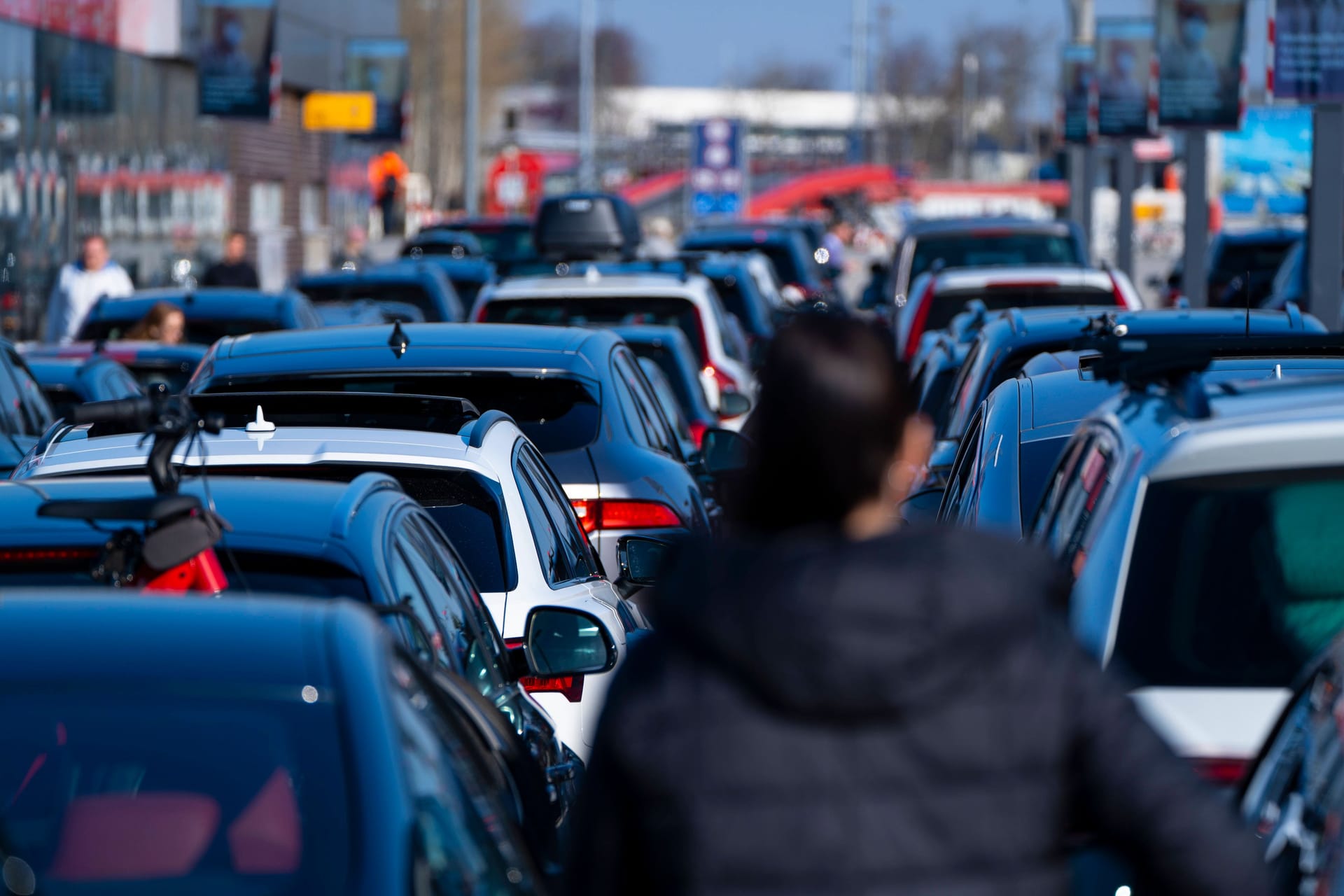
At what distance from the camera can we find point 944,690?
8.32ft

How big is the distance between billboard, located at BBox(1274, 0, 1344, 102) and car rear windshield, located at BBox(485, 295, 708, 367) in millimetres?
4276

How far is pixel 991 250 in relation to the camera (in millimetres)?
19484

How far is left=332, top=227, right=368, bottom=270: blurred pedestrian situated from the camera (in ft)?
86.8

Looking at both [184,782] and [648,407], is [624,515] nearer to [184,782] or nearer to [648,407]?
[648,407]

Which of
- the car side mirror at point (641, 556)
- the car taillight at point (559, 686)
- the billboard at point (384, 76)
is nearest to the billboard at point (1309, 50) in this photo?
the car side mirror at point (641, 556)

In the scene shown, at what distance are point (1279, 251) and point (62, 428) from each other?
2271 cm

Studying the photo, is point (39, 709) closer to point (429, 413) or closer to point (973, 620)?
point (973, 620)

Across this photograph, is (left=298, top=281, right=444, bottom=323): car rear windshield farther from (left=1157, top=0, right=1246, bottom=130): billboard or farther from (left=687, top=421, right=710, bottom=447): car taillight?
(left=1157, top=0, right=1246, bottom=130): billboard

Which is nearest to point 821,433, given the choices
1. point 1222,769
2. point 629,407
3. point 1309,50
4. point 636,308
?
point 1222,769

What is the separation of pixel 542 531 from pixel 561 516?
385 mm

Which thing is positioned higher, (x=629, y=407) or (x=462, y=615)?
(x=629, y=407)

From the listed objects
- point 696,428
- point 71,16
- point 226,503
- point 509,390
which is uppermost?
point 71,16

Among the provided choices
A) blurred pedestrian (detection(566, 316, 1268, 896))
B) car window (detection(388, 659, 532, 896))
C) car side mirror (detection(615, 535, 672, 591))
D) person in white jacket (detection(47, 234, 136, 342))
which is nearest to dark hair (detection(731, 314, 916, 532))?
blurred pedestrian (detection(566, 316, 1268, 896))

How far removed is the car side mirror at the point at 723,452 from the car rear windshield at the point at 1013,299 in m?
3.52
